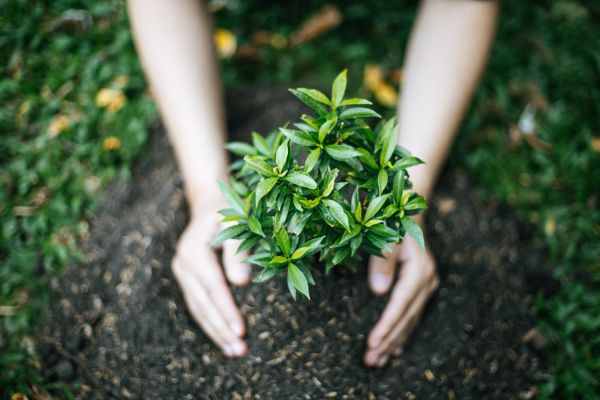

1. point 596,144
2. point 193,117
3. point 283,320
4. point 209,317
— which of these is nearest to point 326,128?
point 283,320

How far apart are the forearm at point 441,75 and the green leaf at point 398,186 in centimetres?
82

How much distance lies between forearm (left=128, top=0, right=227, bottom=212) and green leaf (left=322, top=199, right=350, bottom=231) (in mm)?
954

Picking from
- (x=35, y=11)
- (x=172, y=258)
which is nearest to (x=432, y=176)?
(x=172, y=258)

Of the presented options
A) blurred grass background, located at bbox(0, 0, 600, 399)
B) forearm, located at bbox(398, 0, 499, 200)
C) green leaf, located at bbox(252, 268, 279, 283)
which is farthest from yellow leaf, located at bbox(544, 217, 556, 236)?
green leaf, located at bbox(252, 268, 279, 283)

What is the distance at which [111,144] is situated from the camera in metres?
3.09

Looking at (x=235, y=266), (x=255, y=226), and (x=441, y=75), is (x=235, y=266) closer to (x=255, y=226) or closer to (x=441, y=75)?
(x=255, y=226)

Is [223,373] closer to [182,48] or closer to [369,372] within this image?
[369,372]

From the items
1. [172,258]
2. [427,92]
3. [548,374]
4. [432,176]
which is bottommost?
[548,374]

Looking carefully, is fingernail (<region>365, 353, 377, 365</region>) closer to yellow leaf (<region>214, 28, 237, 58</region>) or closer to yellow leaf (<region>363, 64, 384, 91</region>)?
yellow leaf (<region>363, 64, 384, 91</region>)

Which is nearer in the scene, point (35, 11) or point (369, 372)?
point (369, 372)

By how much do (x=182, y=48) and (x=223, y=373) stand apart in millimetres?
1506

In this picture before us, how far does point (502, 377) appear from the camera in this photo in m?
2.39

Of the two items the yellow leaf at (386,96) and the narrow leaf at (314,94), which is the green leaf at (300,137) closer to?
the narrow leaf at (314,94)

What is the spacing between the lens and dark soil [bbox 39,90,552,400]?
211cm
